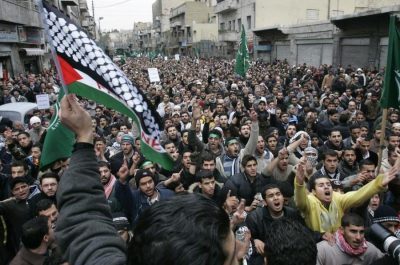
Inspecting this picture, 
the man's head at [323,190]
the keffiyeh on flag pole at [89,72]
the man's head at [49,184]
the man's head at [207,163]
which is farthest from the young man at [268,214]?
the man's head at [49,184]

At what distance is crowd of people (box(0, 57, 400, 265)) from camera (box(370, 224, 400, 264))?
144 mm

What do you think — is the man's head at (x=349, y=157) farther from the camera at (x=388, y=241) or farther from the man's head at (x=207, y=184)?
the camera at (x=388, y=241)

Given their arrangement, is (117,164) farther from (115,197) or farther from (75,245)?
(75,245)

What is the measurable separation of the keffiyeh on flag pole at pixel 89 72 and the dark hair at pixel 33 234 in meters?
1.13

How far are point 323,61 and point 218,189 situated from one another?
21073 mm

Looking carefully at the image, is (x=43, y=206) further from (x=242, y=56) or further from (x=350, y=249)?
(x=242, y=56)

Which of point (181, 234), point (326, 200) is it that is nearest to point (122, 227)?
Result: point (326, 200)

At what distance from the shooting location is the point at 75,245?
132cm

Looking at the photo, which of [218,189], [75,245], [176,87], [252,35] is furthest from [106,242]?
[252,35]

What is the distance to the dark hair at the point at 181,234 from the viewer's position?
974mm

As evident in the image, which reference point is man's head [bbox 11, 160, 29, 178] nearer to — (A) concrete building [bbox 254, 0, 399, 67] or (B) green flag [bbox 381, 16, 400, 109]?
(B) green flag [bbox 381, 16, 400, 109]

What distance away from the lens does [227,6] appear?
44.3m

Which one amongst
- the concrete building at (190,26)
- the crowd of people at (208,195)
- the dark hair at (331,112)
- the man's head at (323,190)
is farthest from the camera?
the concrete building at (190,26)

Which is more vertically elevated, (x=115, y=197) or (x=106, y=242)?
A: (x=106, y=242)
